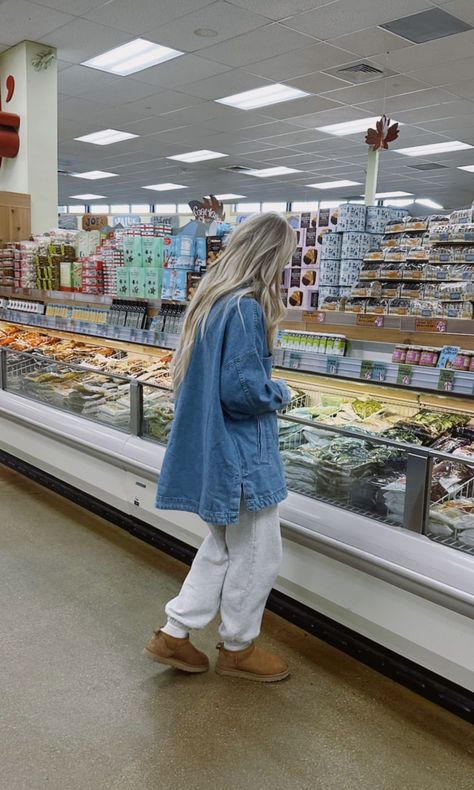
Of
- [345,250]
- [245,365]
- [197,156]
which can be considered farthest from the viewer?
[197,156]

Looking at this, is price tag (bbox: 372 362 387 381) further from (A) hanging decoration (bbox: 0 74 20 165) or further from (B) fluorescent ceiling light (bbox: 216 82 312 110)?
(B) fluorescent ceiling light (bbox: 216 82 312 110)

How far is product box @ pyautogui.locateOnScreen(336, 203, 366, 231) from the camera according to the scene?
3497 millimetres

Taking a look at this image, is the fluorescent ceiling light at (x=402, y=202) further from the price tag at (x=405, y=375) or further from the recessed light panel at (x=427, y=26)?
the price tag at (x=405, y=375)

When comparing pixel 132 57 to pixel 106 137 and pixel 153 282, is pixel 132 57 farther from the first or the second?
pixel 153 282

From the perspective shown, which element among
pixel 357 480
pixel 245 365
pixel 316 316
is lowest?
pixel 357 480

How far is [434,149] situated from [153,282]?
8626 millimetres

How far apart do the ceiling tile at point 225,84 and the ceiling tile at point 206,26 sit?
0.99m

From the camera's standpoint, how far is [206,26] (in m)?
6.28

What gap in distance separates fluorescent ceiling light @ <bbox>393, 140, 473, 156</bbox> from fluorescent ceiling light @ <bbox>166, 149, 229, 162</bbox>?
340 cm

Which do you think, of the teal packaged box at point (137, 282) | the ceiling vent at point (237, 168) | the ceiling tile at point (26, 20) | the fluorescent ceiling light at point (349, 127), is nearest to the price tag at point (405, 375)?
the teal packaged box at point (137, 282)

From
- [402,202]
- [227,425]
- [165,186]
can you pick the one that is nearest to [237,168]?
[165,186]

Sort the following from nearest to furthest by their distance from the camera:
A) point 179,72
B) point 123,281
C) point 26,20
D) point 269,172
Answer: point 123,281 → point 26,20 → point 179,72 → point 269,172

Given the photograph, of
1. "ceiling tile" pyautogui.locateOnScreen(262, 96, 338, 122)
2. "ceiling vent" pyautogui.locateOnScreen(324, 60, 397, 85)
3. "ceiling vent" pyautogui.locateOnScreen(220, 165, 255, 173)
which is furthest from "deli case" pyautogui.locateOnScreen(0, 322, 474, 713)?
"ceiling vent" pyautogui.locateOnScreen(220, 165, 255, 173)

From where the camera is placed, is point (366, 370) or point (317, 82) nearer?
point (366, 370)
